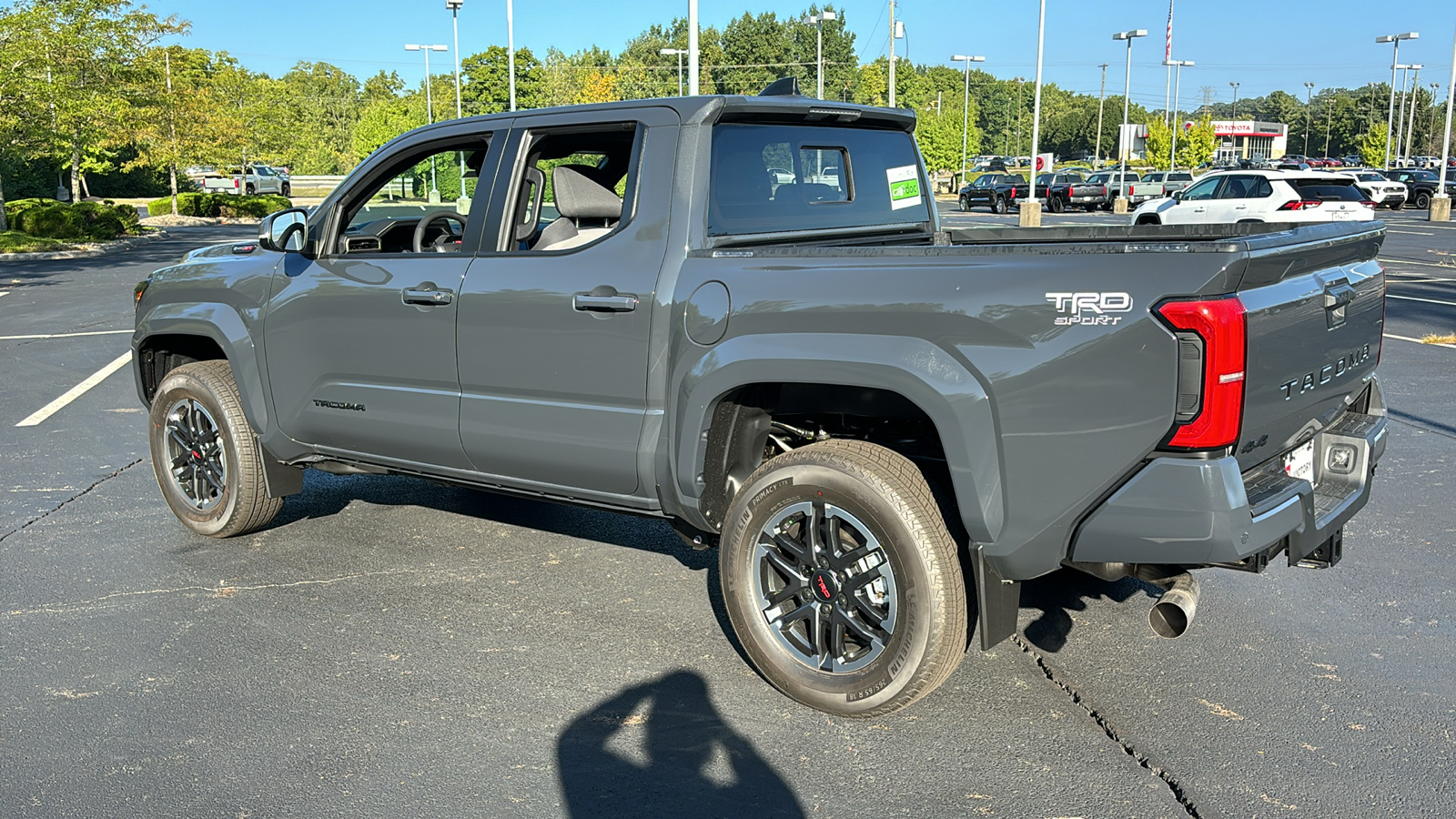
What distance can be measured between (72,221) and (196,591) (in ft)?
89.1

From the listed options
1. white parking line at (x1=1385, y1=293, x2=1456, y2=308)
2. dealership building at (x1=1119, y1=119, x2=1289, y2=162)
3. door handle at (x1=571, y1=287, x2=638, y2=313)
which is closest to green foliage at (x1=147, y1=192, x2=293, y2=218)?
white parking line at (x1=1385, y1=293, x2=1456, y2=308)

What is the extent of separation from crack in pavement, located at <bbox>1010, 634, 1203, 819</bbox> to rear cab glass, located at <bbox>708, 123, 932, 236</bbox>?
70.2 inches

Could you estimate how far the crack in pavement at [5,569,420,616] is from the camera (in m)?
4.86

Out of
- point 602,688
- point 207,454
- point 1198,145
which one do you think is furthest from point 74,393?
point 1198,145

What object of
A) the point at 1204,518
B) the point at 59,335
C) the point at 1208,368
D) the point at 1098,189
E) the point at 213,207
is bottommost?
the point at 59,335

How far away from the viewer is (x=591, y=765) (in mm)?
3521

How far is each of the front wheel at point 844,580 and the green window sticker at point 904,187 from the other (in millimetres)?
1607

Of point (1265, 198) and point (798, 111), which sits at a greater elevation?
point (798, 111)

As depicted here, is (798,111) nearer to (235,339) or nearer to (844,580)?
(844,580)

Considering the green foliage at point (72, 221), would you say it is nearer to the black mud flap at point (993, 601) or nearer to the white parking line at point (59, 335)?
the white parking line at point (59, 335)

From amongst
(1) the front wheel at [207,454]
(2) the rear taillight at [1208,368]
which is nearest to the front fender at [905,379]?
(2) the rear taillight at [1208,368]

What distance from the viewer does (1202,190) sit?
28.0 m

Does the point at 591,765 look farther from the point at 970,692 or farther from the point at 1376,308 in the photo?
the point at 1376,308

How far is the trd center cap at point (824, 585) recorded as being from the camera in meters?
3.82
